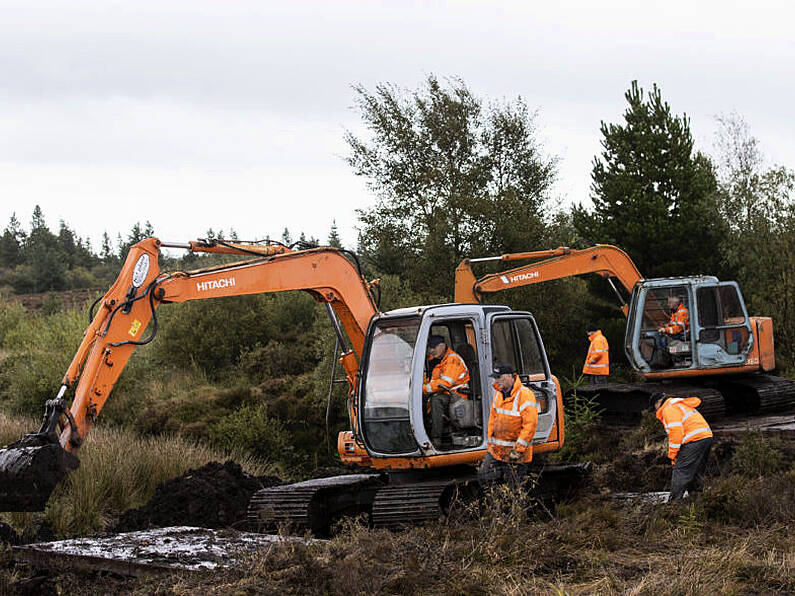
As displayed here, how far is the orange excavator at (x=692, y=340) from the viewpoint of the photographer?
16.0m

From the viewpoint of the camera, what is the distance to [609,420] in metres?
16.9

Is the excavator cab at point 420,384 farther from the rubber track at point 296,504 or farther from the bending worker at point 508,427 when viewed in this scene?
the rubber track at point 296,504

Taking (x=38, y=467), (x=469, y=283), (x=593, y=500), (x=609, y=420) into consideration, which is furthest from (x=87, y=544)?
(x=609, y=420)

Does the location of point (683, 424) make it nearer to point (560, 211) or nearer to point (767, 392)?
point (767, 392)

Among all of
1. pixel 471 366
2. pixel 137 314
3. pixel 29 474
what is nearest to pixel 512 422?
pixel 471 366

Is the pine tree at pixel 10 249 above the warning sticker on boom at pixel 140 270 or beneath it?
above

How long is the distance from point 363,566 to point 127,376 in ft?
55.3

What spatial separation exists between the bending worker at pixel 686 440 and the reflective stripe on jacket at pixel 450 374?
7.91 feet

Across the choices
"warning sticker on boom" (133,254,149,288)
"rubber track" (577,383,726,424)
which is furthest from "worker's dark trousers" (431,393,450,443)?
"rubber track" (577,383,726,424)

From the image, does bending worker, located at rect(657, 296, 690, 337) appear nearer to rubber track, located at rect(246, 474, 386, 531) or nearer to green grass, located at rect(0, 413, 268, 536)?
green grass, located at rect(0, 413, 268, 536)

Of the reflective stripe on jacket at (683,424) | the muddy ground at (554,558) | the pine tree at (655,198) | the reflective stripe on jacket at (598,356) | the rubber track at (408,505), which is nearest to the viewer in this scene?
the muddy ground at (554,558)

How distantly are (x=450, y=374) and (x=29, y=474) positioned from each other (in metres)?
4.34

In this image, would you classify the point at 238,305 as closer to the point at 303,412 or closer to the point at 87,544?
the point at 303,412

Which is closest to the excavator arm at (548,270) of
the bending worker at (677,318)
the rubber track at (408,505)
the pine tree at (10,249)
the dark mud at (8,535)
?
the bending worker at (677,318)
